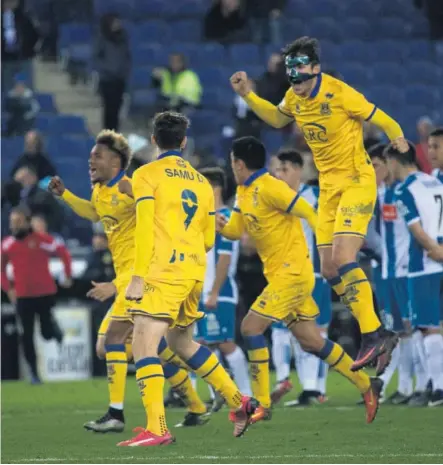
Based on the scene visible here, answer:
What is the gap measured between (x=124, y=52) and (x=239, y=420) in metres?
13.5

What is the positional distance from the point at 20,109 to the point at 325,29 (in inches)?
256

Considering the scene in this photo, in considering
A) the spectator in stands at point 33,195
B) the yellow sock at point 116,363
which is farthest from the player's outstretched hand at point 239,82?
the spectator in stands at point 33,195

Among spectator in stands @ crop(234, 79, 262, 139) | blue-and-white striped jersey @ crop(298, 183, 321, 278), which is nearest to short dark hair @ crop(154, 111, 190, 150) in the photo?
blue-and-white striped jersey @ crop(298, 183, 321, 278)

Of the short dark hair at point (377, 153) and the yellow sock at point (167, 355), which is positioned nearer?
the yellow sock at point (167, 355)

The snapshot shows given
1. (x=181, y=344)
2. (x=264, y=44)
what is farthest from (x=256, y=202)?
(x=264, y=44)

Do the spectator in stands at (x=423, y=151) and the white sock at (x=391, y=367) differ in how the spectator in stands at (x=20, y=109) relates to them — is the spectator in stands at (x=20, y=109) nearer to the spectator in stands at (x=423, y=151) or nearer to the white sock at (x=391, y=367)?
the spectator in stands at (x=423, y=151)

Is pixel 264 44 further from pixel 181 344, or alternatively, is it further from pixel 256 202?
pixel 181 344

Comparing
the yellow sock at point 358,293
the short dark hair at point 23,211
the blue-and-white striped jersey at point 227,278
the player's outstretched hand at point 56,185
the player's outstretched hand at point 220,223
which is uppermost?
the short dark hair at point 23,211

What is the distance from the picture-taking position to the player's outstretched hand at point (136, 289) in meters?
8.72

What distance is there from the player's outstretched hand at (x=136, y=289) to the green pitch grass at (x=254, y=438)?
3.25 feet

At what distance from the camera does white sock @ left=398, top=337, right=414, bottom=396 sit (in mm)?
13336

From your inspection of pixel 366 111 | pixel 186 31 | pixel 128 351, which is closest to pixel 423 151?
pixel 186 31

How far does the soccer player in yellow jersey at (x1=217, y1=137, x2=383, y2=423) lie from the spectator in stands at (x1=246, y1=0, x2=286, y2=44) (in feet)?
43.1

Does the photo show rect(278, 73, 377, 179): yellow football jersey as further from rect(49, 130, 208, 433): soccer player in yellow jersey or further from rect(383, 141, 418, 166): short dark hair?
rect(383, 141, 418, 166): short dark hair
